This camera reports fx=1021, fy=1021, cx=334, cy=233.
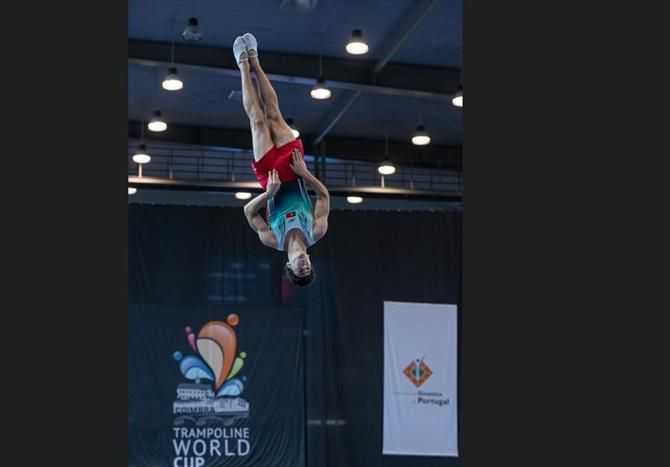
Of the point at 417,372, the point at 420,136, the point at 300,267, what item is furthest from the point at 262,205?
the point at 420,136

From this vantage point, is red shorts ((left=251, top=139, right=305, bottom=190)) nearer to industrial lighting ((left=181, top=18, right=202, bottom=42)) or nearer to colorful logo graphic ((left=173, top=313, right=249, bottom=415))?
industrial lighting ((left=181, top=18, right=202, bottom=42))

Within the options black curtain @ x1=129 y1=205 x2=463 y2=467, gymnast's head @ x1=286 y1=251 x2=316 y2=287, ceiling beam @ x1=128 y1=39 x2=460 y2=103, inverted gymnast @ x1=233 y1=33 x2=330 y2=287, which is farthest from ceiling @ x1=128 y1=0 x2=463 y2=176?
gymnast's head @ x1=286 y1=251 x2=316 y2=287

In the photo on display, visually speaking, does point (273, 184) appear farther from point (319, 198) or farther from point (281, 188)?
point (319, 198)

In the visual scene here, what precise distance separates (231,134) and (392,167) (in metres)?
3.06

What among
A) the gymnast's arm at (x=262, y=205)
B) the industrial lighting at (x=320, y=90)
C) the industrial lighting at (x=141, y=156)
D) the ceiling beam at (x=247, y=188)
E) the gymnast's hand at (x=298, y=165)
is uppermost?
the industrial lighting at (x=320, y=90)

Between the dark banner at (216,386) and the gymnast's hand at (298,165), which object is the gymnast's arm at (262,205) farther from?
the dark banner at (216,386)

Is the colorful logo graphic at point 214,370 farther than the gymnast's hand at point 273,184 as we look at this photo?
Yes

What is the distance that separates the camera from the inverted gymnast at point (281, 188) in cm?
780

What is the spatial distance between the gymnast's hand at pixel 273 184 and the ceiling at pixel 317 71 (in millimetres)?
6720

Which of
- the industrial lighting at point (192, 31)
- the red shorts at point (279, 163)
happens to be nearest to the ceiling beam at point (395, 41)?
the industrial lighting at point (192, 31)

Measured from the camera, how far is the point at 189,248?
16797mm

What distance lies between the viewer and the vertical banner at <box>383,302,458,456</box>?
56.2 ft

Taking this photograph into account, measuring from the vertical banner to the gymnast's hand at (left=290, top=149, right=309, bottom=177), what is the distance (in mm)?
9549

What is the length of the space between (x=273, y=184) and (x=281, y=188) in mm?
544
